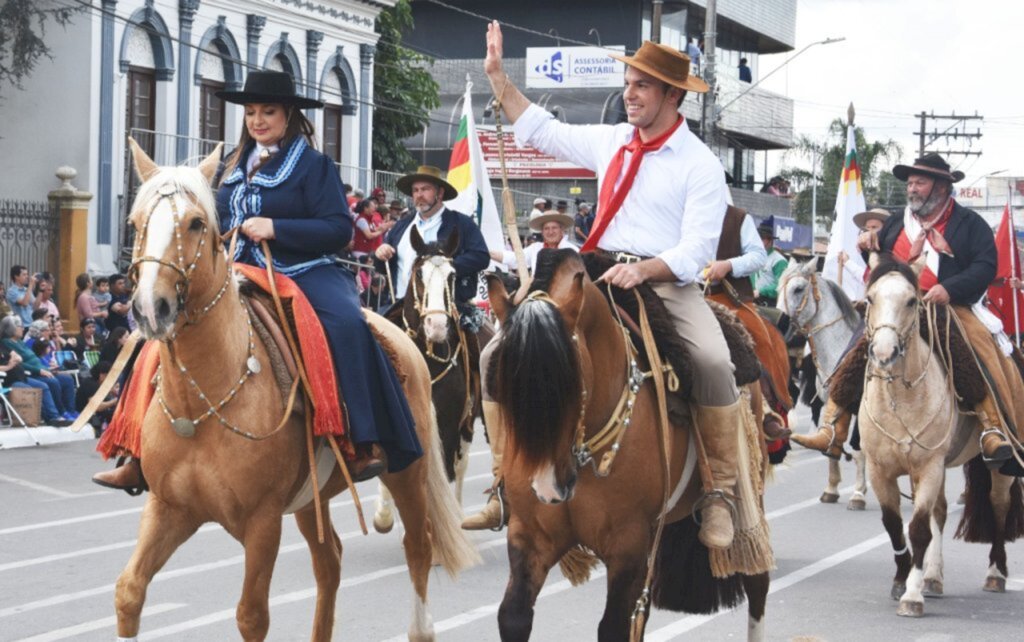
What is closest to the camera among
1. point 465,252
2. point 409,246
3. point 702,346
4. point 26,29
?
point 702,346

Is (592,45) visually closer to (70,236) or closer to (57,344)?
(70,236)

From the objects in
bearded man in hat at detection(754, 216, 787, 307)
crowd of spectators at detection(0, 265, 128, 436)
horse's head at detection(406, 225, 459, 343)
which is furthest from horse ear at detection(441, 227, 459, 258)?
crowd of spectators at detection(0, 265, 128, 436)

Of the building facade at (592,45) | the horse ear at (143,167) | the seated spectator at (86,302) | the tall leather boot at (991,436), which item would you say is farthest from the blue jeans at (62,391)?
the building facade at (592,45)

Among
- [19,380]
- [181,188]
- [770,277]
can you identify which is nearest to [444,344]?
[181,188]

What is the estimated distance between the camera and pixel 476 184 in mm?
14906

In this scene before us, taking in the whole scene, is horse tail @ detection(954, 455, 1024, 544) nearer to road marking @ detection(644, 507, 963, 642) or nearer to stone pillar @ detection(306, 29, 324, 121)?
road marking @ detection(644, 507, 963, 642)

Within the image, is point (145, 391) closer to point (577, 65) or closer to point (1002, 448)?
point (1002, 448)

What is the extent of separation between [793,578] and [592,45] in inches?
1672

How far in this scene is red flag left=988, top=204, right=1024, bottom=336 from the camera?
12.6 meters

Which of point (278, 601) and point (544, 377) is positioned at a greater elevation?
point (544, 377)

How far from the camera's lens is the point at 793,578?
10.2 meters

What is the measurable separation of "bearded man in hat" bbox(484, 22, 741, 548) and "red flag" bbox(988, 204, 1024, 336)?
6.48 meters

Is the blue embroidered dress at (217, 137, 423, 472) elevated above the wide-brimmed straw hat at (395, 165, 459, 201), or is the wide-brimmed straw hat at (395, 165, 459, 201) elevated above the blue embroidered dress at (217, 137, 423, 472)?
the wide-brimmed straw hat at (395, 165, 459, 201)

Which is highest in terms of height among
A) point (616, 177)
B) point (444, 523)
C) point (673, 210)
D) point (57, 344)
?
point (616, 177)
